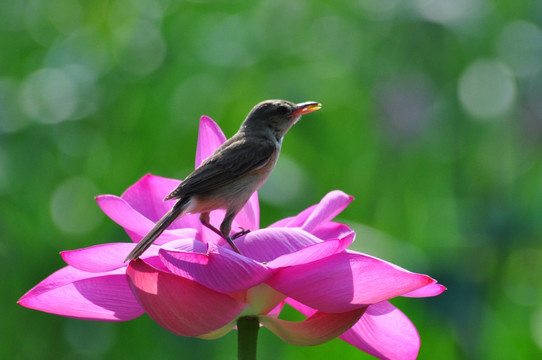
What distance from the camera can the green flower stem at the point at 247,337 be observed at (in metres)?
0.36

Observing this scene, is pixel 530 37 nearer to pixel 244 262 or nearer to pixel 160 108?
pixel 160 108

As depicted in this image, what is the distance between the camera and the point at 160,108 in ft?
4.96

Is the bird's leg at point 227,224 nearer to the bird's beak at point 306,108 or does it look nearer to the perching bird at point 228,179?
the perching bird at point 228,179

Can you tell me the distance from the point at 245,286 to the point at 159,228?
0.31 ft

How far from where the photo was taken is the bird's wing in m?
0.53

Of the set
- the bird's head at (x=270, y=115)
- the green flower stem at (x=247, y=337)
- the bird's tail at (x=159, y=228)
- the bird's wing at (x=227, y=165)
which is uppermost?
the bird's head at (x=270, y=115)

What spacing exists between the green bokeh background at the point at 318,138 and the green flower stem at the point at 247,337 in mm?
547

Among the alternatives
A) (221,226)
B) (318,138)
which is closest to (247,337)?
(221,226)

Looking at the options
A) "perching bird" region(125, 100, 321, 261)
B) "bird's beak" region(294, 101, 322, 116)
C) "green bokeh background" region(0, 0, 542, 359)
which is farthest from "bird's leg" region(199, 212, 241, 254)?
"green bokeh background" region(0, 0, 542, 359)

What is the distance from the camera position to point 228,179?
0.56 meters

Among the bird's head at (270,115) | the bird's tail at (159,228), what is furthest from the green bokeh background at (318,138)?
the bird's tail at (159,228)

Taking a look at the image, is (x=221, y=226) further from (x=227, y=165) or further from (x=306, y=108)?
(x=306, y=108)

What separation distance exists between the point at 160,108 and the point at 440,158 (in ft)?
1.86

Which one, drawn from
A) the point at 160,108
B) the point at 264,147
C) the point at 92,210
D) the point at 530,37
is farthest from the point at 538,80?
the point at 264,147
